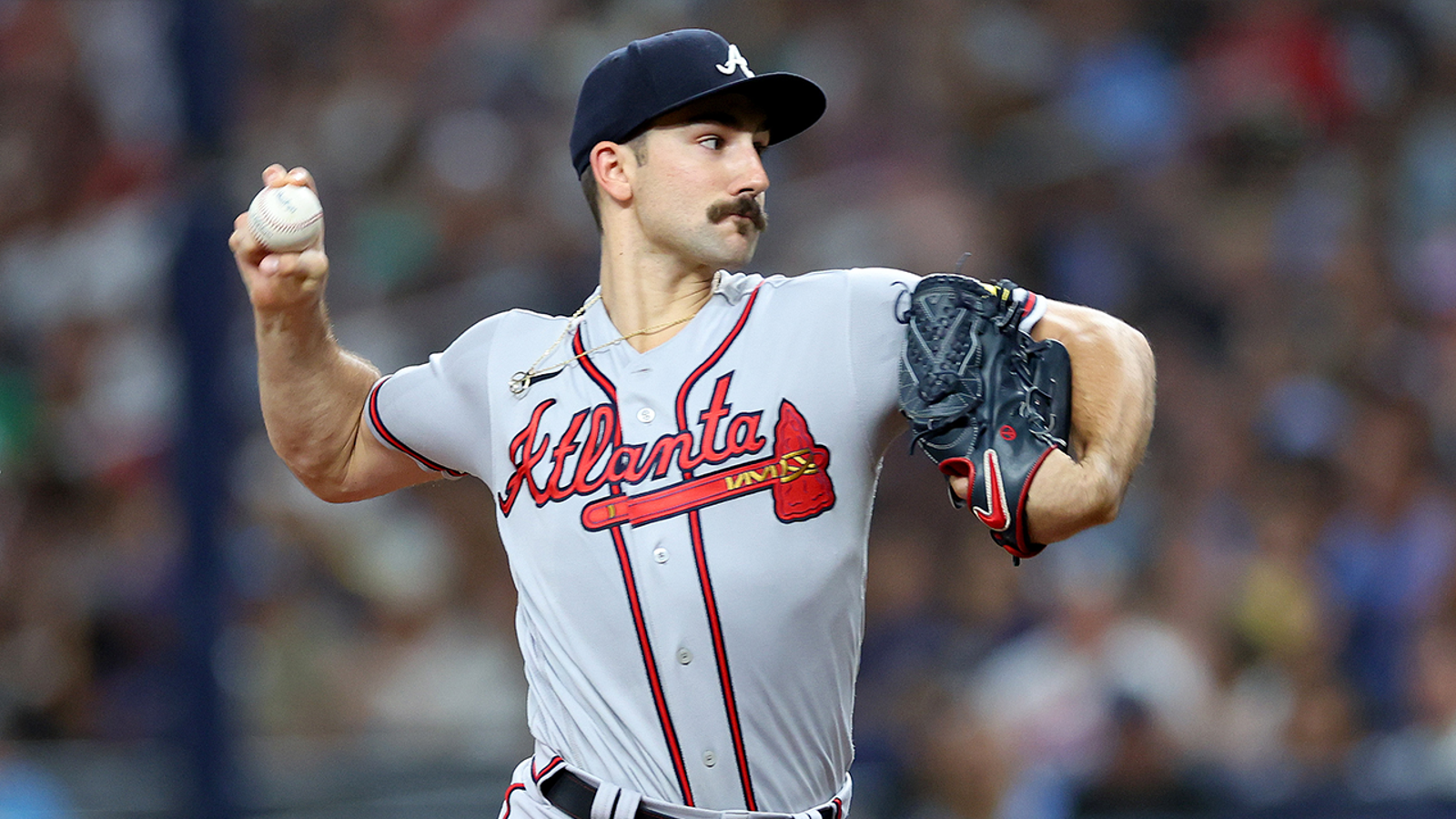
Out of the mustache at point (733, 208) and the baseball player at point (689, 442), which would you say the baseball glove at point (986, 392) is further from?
the mustache at point (733, 208)

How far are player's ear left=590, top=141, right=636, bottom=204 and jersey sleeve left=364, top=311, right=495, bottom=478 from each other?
319 mm

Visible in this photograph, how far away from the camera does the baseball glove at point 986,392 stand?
2.26m

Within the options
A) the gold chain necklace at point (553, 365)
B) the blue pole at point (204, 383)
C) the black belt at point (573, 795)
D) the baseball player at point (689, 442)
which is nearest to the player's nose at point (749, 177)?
the baseball player at point (689, 442)

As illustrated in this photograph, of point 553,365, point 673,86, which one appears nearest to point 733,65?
point 673,86

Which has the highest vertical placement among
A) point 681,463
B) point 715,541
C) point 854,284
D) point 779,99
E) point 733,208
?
point 779,99

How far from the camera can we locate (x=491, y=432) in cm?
274

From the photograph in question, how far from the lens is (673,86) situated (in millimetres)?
2607

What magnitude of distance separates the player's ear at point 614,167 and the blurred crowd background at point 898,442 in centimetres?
301

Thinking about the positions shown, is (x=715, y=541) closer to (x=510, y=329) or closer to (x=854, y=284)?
(x=854, y=284)

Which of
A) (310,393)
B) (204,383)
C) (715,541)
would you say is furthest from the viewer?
(204,383)

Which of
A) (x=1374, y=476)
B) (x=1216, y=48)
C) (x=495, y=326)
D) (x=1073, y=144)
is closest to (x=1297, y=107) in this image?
(x=1216, y=48)

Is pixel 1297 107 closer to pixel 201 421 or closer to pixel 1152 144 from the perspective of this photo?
pixel 1152 144

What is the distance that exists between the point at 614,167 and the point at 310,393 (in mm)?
654

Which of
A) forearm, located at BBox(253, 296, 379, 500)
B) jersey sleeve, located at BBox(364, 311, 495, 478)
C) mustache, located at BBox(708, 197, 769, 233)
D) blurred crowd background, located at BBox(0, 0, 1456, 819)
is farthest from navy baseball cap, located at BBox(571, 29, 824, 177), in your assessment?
blurred crowd background, located at BBox(0, 0, 1456, 819)
